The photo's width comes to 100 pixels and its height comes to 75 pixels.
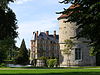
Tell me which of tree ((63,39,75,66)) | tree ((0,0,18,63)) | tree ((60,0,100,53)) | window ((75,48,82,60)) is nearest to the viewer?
tree ((60,0,100,53))

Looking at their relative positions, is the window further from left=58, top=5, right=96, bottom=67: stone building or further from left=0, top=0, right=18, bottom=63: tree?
left=0, top=0, right=18, bottom=63: tree

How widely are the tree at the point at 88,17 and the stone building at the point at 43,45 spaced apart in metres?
90.7

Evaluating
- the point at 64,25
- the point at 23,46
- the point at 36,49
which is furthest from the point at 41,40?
the point at 64,25

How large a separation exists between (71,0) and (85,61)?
3622cm

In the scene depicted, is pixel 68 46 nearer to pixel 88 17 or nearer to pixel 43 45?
pixel 88 17

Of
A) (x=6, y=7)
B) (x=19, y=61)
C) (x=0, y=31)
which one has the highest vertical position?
(x=6, y=7)

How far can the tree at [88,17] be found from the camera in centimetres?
1191

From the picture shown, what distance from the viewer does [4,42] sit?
43.4 meters

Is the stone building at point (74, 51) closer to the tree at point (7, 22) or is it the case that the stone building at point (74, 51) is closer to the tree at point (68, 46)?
the tree at point (68, 46)

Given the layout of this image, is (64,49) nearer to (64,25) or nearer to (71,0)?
(64,25)

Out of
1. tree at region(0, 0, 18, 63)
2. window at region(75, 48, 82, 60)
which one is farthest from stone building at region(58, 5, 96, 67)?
tree at region(0, 0, 18, 63)

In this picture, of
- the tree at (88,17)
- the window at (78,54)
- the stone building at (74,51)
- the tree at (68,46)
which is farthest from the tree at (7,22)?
the tree at (88,17)

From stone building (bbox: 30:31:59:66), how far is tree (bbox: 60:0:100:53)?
298 feet

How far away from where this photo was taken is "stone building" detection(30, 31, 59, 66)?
348ft
